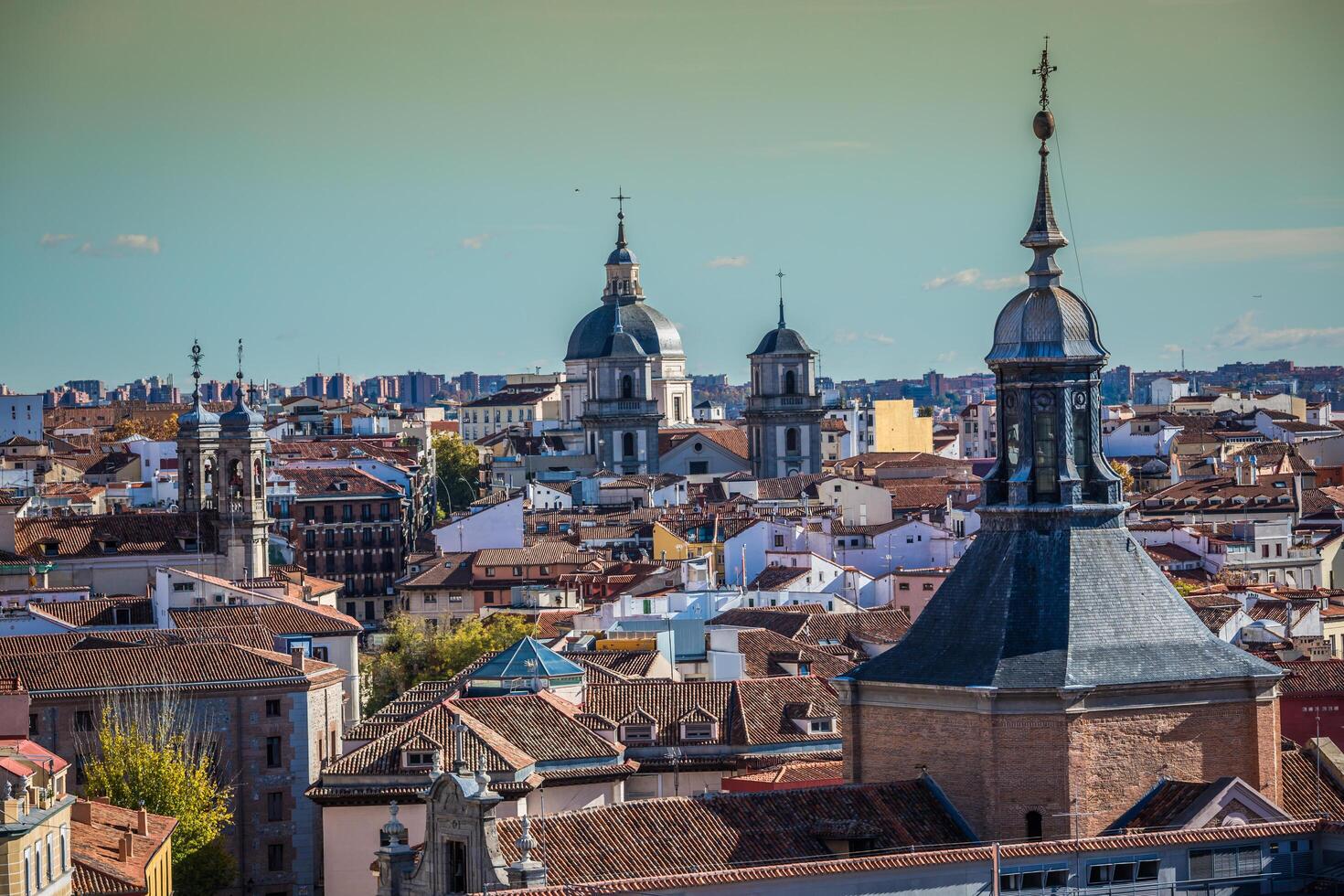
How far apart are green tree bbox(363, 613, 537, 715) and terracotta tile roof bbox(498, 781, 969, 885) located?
3743 cm

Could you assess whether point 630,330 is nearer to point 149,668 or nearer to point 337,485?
point 337,485

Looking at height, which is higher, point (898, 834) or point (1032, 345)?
point (1032, 345)

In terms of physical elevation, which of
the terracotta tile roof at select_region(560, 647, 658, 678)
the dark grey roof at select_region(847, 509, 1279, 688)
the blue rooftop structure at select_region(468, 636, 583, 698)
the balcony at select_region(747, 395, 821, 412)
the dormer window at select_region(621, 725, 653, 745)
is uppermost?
the balcony at select_region(747, 395, 821, 412)

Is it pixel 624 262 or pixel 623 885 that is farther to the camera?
pixel 624 262

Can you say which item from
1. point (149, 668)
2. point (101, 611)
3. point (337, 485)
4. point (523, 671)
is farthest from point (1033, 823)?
point (337, 485)

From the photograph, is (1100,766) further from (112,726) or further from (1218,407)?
(1218,407)

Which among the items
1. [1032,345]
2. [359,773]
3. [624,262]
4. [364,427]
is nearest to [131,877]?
[359,773]

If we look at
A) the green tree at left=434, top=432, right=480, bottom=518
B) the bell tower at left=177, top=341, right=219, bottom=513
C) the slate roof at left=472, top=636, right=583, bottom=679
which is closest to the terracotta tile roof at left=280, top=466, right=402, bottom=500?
the bell tower at left=177, top=341, right=219, bottom=513

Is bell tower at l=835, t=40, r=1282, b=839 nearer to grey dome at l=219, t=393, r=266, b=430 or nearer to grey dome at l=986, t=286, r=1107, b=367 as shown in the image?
grey dome at l=986, t=286, r=1107, b=367

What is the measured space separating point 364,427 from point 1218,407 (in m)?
45.4

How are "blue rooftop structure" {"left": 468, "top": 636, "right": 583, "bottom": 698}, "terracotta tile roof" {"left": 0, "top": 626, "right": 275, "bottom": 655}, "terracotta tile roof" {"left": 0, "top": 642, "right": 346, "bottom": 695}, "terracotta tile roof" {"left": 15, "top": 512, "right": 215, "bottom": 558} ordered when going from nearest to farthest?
"blue rooftop structure" {"left": 468, "top": 636, "right": 583, "bottom": 698}
"terracotta tile roof" {"left": 0, "top": 642, "right": 346, "bottom": 695}
"terracotta tile roof" {"left": 0, "top": 626, "right": 275, "bottom": 655}
"terracotta tile roof" {"left": 15, "top": 512, "right": 215, "bottom": 558}

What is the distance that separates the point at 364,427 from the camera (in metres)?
180

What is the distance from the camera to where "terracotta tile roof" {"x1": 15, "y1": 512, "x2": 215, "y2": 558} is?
8525cm

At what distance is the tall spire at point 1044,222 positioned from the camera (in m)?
37.8
